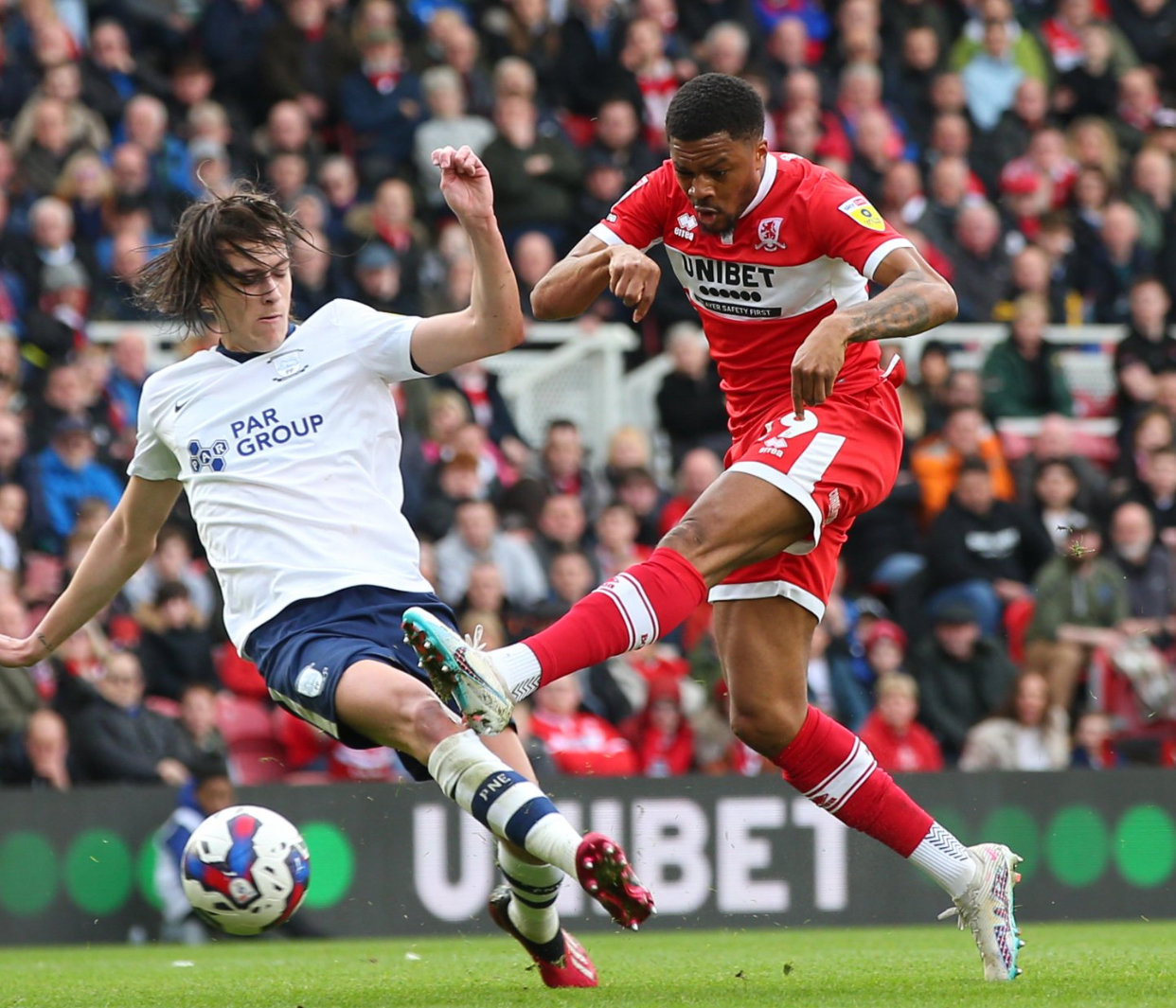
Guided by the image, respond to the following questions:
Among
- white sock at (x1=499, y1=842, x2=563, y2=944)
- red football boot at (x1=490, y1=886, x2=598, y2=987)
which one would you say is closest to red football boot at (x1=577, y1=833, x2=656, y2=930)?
white sock at (x1=499, y1=842, x2=563, y2=944)

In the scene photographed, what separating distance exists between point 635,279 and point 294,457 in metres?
1.18

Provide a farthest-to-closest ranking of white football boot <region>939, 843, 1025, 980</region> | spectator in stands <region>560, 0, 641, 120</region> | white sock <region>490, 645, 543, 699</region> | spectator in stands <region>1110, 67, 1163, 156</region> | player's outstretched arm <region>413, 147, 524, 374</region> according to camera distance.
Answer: spectator in stands <region>1110, 67, 1163, 156</region>, spectator in stands <region>560, 0, 641, 120</region>, white football boot <region>939, 843, 1025, 980</region>, player's outstretched arm <region>413, 147, 524, 374</region>, white sock <region>490, 645, 543, 699</region>

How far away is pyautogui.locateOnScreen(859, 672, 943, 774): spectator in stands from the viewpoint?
11539 millimetres

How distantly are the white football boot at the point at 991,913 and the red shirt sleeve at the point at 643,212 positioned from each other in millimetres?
2326

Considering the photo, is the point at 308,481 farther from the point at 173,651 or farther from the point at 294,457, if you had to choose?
the point at 173,651

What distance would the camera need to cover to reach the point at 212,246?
6.14 m

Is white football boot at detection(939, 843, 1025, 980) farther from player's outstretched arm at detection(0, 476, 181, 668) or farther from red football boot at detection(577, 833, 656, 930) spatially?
player's outstretched arm at detection(0, 476, 181, 668)

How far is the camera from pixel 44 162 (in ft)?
42.4

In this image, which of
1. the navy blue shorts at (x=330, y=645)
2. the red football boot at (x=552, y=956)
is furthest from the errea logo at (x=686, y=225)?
the red football boot at (x=552, y=956)

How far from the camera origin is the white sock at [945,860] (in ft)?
21.5

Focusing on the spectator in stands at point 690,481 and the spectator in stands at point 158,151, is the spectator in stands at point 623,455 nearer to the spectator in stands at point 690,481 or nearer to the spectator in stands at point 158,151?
the spectator in stands at point 690,481

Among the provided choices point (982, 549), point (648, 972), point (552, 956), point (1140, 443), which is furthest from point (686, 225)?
point (1140, 443)

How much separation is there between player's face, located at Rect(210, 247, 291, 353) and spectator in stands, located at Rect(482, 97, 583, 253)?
7.62m

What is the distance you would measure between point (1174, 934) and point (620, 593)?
16.2 feet
